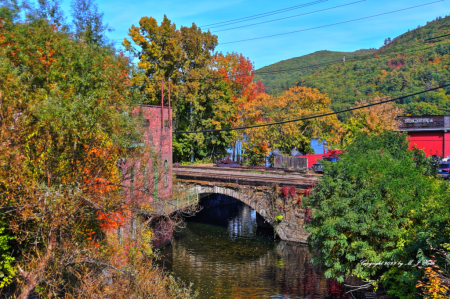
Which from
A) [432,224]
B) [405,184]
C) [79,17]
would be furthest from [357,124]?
[79,17]

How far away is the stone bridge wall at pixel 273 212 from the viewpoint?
2359 centimetres

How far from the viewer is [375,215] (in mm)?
12711

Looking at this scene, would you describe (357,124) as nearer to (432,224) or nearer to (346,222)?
(346,222)

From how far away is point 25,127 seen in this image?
322 inches

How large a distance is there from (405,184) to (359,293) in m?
6.25

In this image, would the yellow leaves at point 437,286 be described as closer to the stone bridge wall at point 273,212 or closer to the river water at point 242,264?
the river water at point 242,264

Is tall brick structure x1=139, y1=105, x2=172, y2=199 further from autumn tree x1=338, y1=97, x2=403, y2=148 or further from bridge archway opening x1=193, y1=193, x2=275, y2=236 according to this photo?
autumn tree x1=338, y1=97, x2=403, y2=148

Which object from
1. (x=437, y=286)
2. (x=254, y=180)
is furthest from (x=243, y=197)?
(x=437, y=286)

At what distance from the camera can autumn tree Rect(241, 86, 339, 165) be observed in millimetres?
34219

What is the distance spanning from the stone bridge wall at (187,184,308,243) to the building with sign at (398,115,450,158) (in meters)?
20.8

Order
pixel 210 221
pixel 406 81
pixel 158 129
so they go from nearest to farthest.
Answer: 1. pixel 158 129
2. pixel 210 221
3. pixel 406 81

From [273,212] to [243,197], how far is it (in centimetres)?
241

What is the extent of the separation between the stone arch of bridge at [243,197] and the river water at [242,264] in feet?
6.01

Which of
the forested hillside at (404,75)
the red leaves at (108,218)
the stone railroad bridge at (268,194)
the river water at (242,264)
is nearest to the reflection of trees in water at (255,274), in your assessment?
the river water at (242,264)
